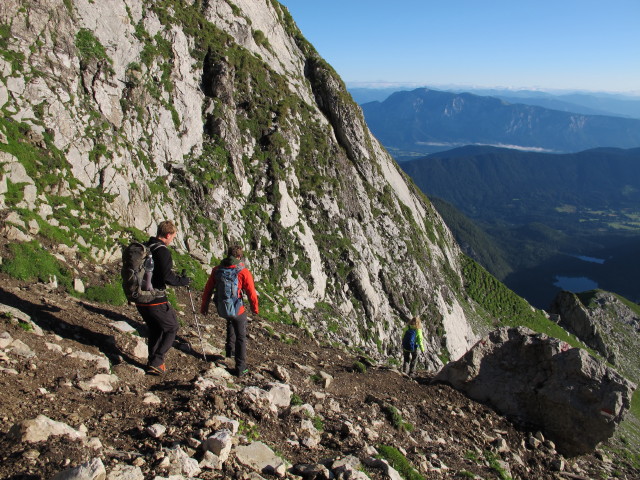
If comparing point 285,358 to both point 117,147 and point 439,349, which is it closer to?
point 117,147

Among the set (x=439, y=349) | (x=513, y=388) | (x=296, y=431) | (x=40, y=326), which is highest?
(x=40, y=326)

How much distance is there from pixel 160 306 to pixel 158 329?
0.57 m

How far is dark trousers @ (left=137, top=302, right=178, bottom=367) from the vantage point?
10.0m

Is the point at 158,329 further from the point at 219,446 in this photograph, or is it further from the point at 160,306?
the point at 219,446

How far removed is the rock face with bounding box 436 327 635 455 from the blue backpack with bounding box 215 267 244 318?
30.4 ft

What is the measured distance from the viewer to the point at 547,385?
49.7 ft

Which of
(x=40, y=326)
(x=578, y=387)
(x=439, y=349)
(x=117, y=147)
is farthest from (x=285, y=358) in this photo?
(x=439, y=349)

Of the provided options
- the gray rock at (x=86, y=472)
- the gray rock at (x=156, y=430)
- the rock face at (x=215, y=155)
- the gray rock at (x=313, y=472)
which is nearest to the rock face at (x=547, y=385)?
the gray rock at (x=313, y=472)

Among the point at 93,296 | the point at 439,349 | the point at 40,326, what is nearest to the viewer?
the point at 40,326

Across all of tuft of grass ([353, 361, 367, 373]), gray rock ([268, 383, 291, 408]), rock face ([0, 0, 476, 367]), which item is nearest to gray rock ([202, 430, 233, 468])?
gray rock ([268, 383, 291, 408])

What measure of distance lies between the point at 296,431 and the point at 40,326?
6.39m

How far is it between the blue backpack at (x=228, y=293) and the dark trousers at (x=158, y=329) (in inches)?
53.8

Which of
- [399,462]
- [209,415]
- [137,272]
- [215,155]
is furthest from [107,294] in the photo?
[215,155]

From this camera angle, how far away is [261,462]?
738cm
